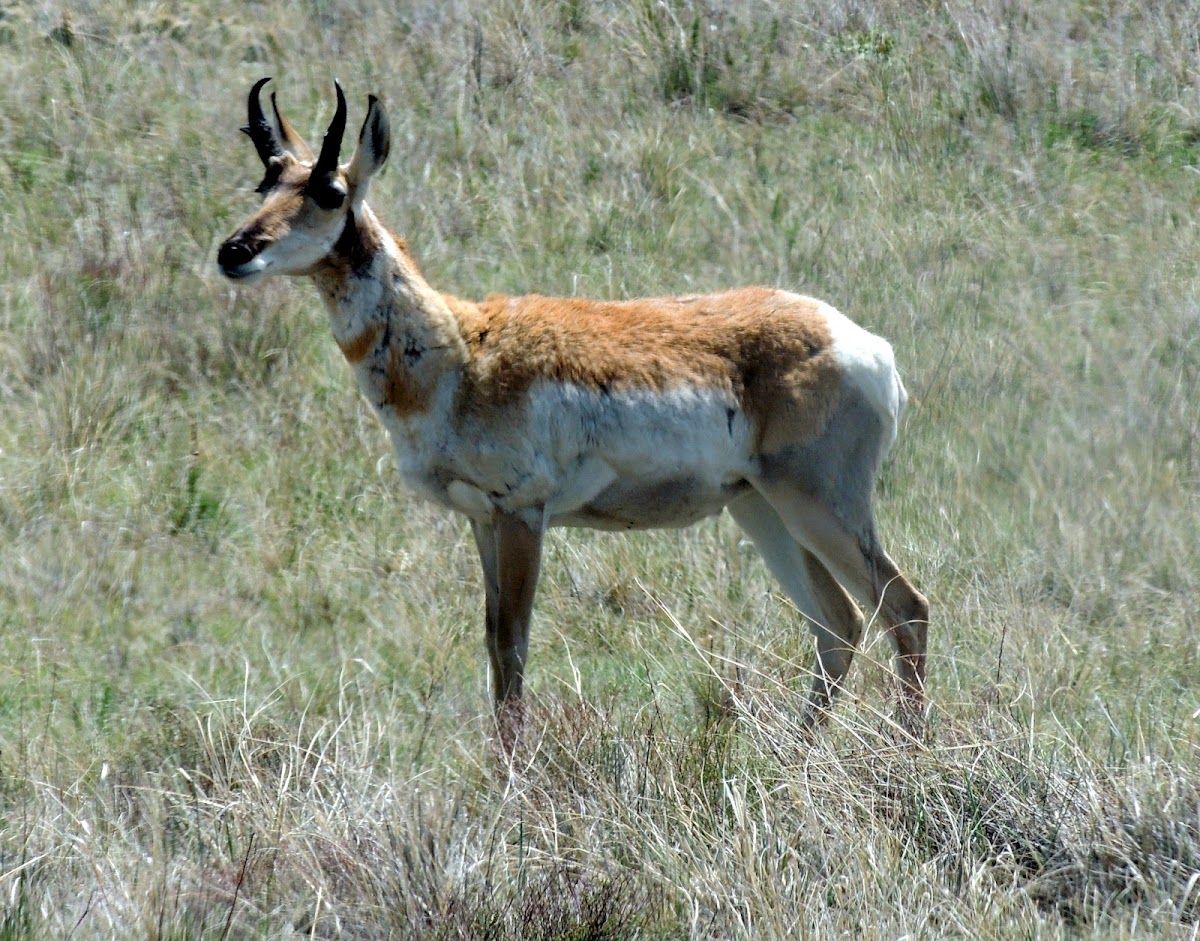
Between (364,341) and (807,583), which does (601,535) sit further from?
(364,341)

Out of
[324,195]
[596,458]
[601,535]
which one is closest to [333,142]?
[324,195]

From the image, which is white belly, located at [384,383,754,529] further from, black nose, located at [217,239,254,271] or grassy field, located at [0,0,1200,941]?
black nose, located at [217,239,254,271]

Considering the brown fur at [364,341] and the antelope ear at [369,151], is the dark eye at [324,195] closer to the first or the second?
the antelope ear at [369,151]

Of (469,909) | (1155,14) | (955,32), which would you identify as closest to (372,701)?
(469,909)

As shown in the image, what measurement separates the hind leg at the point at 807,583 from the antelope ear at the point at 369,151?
6.71 ft

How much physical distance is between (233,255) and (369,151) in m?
0.68

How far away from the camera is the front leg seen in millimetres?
6043

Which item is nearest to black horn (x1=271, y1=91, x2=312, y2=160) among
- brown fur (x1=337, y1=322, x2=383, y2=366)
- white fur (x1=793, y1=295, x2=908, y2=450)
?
brown fur (x1=337, y1=322, x2=383, y2=366)

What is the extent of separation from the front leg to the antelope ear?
1.33 meters

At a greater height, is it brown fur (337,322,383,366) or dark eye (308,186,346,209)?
dark eye (308,186,346,209)

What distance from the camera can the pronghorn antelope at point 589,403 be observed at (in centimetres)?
602

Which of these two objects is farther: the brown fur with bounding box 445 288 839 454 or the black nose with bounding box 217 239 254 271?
the brown fur with bounding box 445 288 839 454

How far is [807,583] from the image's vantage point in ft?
22.1

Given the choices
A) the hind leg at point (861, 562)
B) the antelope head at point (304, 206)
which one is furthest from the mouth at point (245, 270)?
the hind leg at point (861, 562)
